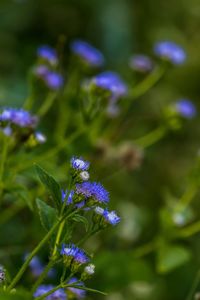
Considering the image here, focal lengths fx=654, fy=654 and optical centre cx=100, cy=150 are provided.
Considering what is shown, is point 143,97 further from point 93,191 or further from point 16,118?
point 93,191

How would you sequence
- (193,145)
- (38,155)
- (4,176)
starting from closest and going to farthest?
(4,176) → (38,155) → (193,145)

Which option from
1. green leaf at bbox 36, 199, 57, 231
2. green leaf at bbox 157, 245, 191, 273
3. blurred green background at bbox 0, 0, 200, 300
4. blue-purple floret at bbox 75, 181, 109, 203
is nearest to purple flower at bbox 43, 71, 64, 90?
blurred green background at bbox 0, 0, 200, 300

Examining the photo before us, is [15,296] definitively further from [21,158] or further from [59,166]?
[59,166]

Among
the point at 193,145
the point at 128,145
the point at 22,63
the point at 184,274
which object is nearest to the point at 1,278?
the point at 128,145

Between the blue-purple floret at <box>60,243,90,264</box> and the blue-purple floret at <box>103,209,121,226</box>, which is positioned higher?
the blue-purple floret at <box>103,209,121,226</box>

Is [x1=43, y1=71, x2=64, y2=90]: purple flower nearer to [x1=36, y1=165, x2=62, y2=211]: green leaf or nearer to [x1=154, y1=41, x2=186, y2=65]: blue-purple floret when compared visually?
[x1=154, y1=41, x2=186, y2=65]: blue-purple floret

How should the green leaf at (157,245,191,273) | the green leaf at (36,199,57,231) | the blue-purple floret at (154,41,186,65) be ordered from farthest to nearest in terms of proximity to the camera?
1. the blue-purple floret at (154,41,186,65)
2. the green leaf at (157,245,191,273)
3. the green leaf at (36,199,57,231)

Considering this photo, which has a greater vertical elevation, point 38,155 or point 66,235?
point 38,155
